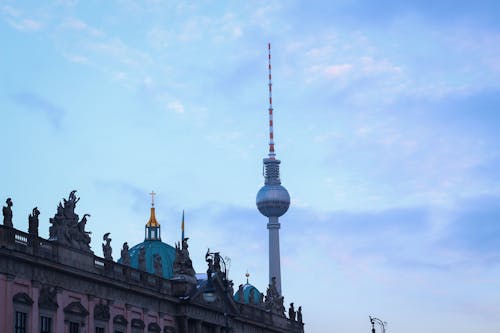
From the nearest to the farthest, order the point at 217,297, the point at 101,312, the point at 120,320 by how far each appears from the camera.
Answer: the point at 101,312
the point at 120,320
the point at 217,297

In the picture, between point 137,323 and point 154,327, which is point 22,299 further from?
point 154,327

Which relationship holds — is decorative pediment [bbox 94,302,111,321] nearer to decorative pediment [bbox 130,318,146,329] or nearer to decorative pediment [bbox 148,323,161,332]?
decorative pediment [bbox 130,318,146,329]

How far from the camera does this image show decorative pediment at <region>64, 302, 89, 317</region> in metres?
72.1

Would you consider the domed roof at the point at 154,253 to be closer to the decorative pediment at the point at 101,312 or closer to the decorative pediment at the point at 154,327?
the decorative pediment at the point at 154,327

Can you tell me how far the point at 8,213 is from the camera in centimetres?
6519

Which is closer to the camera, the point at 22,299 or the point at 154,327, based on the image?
the point at 22,299

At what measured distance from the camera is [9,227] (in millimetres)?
64938

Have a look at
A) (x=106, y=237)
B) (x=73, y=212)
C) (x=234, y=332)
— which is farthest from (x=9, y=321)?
(x=234, y=332)

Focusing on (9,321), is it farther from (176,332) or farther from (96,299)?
(176,332)

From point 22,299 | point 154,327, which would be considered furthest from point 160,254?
point 22,299

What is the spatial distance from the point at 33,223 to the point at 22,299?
17.6 feet

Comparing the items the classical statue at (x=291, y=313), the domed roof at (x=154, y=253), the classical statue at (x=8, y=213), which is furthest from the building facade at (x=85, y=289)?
the classical statue at (x=291, y=313)

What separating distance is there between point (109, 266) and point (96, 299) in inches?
139

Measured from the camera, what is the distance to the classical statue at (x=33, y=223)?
68.1 meters
